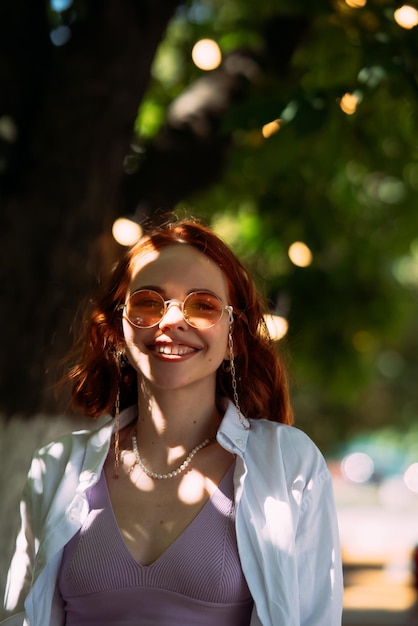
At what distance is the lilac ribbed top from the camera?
250cm

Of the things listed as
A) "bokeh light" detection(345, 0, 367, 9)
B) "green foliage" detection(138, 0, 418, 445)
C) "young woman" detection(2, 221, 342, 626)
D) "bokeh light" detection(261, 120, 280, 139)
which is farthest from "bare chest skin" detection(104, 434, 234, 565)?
"bokeh light" detection(345, 0, 367, 9)

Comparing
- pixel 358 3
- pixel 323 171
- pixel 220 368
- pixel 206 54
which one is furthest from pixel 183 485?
pixel 323 171

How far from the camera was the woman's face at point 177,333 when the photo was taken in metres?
Result: 2.69

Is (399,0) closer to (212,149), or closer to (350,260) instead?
(212,149)

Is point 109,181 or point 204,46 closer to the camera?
point 109,181

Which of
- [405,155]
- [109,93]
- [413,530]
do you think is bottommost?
[413,530]

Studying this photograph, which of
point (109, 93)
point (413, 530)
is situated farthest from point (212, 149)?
point (413, 530)

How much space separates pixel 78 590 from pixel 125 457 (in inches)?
15.4

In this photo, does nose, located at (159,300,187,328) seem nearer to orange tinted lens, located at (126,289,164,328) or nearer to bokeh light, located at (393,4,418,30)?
orange tinted lens, located at (126,289,164,328)

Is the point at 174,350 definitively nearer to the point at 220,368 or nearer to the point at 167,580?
the point at 220,368

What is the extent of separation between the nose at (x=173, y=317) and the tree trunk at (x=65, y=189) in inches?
83.7

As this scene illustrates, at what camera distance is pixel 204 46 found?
544 cm

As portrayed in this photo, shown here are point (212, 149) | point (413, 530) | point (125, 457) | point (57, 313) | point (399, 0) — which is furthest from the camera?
point (413, 530)

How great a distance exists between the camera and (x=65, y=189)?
4863mm
